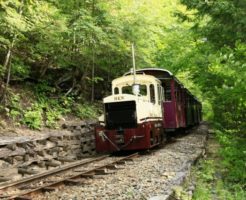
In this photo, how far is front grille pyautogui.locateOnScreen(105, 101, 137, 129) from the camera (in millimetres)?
14922

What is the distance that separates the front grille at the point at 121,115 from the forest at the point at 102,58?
2.32 metres

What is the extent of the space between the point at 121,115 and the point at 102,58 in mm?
6051

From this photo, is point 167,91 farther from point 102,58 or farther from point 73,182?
point 73,182

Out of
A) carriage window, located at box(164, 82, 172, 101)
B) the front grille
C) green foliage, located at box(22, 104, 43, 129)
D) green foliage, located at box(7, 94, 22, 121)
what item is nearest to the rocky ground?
the front grille

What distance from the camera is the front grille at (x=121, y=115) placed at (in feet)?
49.0

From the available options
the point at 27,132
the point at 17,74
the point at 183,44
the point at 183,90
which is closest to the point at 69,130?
the point at 27,132

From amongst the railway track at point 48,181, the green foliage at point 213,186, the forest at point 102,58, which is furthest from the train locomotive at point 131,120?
the green foliage at point 213,186

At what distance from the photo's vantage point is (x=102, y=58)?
2055 cm

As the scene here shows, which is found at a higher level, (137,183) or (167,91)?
(167,91)

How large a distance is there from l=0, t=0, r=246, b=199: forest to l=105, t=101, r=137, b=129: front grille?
2321 millimetres

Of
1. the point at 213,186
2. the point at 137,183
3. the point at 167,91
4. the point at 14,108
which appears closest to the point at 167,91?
the point at 167,91

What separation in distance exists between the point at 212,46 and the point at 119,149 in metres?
5.05

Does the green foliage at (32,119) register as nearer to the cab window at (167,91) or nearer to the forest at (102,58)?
the forest at (102,58)

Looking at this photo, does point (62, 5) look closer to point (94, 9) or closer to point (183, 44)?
point (94, 9)
